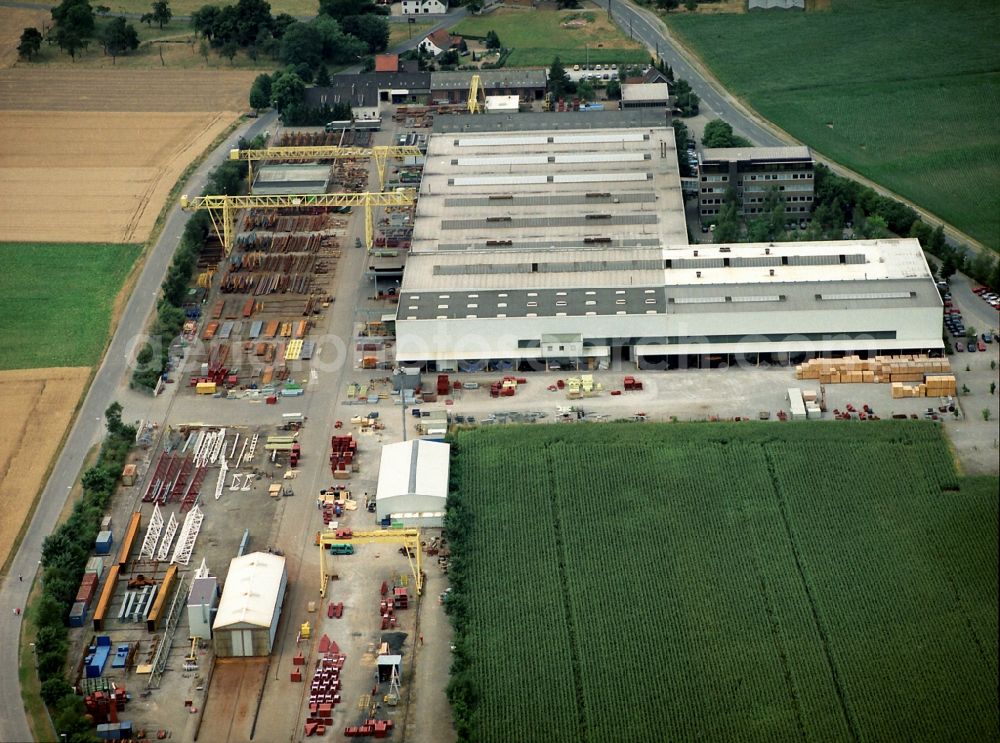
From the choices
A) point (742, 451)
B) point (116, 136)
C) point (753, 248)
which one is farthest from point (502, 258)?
point (116, 136)

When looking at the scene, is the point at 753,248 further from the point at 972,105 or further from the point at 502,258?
the point at 972,105

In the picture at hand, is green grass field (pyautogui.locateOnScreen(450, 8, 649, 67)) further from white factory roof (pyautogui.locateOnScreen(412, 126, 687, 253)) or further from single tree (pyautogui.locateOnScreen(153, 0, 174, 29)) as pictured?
single tree (pyautogui.locateOnScreen(153, 0, 174, 29))

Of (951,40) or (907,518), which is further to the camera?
(951,40)

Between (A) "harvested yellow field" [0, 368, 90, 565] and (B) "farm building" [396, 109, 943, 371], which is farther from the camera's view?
(B) "farm building" [396, 109, 943, 371]

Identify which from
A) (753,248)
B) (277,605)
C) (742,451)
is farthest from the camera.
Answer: (753,248)

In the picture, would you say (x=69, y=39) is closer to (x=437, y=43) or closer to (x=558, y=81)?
(x=437, y=43)

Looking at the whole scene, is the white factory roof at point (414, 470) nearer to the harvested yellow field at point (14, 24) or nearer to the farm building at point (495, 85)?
the farm building at point (495, 85)

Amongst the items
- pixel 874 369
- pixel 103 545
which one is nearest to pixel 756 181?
pixel 874 369

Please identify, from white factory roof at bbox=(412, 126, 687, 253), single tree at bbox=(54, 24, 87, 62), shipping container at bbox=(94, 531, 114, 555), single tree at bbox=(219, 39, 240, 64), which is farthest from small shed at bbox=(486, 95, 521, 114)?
shipping container at bbox=(94, 531, 114, 555)
